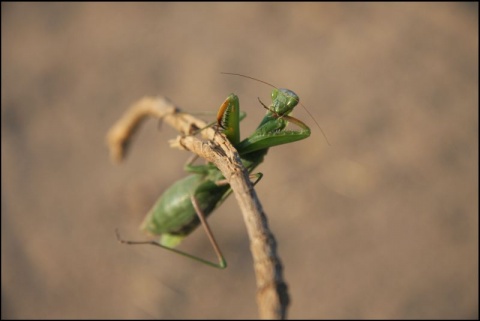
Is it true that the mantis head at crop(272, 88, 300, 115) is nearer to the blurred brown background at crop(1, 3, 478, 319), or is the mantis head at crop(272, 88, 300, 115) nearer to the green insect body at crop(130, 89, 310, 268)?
the green insect body at crop(130, 89, 310, 268)

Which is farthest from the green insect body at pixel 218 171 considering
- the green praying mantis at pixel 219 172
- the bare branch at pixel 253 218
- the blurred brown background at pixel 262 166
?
the blurred brown background at pixel 262 166

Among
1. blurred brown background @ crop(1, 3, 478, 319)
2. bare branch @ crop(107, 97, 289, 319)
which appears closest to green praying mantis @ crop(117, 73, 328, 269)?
bare branch @ crop(107, 97, 289, 319)

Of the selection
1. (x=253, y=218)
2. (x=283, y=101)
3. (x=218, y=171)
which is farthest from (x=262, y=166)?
(x=253, y=218)

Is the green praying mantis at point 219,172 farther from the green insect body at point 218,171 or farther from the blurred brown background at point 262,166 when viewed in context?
the blurred brown background at point 262,166

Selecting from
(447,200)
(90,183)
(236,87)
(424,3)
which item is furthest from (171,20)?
(447,200)

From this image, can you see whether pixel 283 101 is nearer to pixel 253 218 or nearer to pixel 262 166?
pixel 253 218

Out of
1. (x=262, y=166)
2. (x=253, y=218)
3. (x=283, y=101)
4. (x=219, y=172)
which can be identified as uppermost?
(x=262, y=166)
